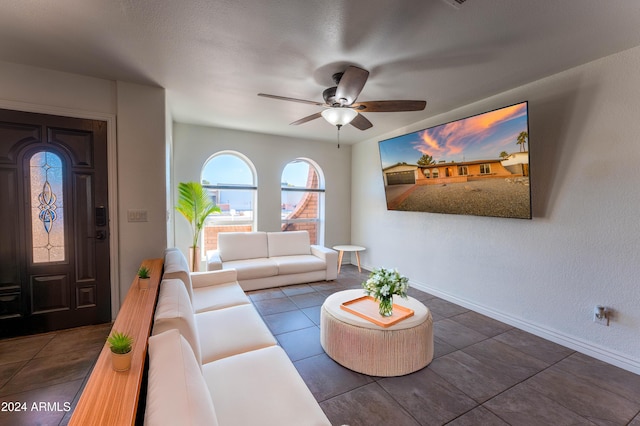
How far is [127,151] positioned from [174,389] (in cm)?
279

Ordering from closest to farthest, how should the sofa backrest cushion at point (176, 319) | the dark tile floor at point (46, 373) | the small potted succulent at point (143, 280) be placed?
the sofa backrest cushion at point (176, 319) → the dark tile floor at point (46, 373) → the small potted succulent at point (143, 280)

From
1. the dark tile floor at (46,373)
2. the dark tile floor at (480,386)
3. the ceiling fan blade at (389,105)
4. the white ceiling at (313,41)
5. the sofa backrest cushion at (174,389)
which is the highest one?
the white ceiling at (313,41)

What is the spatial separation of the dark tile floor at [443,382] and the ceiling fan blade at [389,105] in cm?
222

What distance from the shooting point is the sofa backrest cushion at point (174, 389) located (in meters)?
0.77

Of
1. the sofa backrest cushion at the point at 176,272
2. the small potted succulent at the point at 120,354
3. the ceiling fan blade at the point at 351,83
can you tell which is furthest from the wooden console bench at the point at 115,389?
the ceiling fan blade at the point at 351,83

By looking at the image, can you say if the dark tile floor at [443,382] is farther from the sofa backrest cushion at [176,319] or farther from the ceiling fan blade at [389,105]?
the ceiling fan blade at [389,105]

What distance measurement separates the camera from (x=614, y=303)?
2.29m

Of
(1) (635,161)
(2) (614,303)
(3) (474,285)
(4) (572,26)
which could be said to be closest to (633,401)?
(2) (614,303)

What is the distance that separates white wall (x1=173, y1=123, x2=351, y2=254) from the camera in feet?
14.4

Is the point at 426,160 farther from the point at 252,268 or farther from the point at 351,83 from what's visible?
the point at 252,268

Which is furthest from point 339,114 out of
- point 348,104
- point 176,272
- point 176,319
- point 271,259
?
point 271,259

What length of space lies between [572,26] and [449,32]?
83cm

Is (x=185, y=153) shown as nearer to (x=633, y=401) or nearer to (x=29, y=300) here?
(x=29, y=300)

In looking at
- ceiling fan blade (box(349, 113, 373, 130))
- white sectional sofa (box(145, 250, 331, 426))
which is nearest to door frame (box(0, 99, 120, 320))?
white sectional sofa (box(145, 250, 331, 426))
